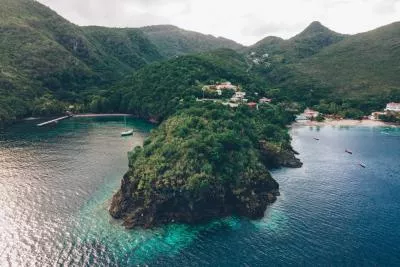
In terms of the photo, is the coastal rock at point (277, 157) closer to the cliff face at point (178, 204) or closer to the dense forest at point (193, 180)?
the dense forest at point (193, 180)

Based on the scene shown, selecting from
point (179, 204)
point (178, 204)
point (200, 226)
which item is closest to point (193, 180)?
→ point (179, 204)

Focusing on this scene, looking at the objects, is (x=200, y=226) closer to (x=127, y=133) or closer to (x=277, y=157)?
(x=277, y=157)

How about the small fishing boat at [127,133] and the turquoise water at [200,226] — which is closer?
the turquoise water at [200,226]

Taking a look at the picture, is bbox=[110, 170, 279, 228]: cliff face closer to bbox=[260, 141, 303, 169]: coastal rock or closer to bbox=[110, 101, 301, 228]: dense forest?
bbox=[110, 101, 301, 228]: dense forest

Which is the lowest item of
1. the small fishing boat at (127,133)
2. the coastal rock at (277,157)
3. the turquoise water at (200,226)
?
the turquoise water at (200,226)

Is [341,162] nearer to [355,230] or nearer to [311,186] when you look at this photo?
[311,186]

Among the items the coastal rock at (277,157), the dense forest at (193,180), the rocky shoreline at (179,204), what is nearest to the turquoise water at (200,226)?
the rocky shoreline at (179,204)
